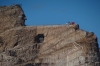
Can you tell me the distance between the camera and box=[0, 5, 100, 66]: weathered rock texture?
41.1 meters

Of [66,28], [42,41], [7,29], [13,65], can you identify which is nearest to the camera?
[13,65]

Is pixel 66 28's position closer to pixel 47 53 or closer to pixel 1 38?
pixel 47 53

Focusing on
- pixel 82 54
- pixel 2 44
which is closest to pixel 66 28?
pixel 82 54

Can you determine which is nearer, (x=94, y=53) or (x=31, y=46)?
(x=94, y=53)

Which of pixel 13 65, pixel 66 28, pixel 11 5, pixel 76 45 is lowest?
pixel 13 65

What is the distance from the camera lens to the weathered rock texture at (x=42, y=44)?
41094mm

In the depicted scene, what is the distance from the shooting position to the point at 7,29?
56.7 m

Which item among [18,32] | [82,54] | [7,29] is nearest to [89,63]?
[82,54]

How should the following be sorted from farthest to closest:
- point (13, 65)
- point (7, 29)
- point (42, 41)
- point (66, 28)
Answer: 1. point (7, 29)
2. point (42, 41)
3. point (66, 28)
4. point (13, 65)

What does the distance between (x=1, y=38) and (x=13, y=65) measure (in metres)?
11.6

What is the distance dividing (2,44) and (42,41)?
25.4 ft

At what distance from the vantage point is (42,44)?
162 ft

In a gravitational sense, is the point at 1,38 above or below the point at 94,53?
above

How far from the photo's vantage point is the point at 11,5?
59.3 m
